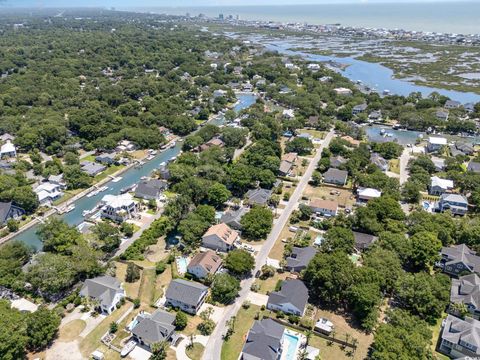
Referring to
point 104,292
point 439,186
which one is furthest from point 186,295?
point 439,186

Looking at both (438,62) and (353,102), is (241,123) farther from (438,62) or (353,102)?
(438,62)

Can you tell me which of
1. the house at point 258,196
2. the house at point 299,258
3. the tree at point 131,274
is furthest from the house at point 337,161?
the tree at point 131,274

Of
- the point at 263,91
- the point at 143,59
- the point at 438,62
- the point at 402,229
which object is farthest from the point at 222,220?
the point at 438,62

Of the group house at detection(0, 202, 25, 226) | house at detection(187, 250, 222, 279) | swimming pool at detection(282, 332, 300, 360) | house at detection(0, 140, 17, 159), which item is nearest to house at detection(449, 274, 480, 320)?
swimming pool at detection(282, 332, 300, 360)

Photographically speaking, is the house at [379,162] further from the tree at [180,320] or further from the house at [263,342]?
the tree at [180,320]

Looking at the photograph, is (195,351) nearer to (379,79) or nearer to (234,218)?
(234,218)
